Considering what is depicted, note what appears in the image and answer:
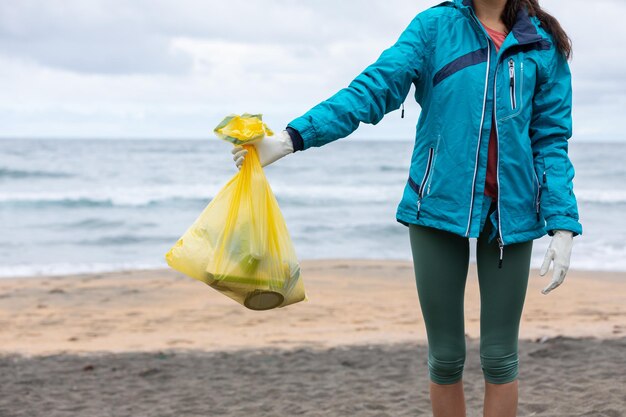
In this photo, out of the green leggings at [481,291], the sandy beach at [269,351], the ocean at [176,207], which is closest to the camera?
the green leggings at [481,291]

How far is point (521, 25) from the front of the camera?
2707 millimetres

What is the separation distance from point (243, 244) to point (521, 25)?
1186 mm

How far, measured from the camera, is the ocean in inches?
526

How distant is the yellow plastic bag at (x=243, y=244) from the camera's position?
2.70 m

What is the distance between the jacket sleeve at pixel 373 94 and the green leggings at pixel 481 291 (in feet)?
1.53

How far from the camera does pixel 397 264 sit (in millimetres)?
11758

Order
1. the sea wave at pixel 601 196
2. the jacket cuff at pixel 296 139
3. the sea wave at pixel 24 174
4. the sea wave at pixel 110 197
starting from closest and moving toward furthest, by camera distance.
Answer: the jacket cuff at pixel 296 139
the sea wave at pixel 110 197
the sea wave at pixel 601 196
the sea wave at pixel 24 174

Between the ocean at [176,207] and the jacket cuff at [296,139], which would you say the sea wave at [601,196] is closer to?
the ocean at [176,207]

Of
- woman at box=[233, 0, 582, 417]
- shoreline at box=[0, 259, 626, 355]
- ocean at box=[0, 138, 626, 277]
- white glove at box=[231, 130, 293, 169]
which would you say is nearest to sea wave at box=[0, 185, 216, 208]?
ocean at box=[0, 138, 626, 277]

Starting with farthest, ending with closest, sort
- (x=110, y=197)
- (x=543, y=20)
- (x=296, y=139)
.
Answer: (x=110, y=197) → (x=543, y=20) → (x=296, y=139)

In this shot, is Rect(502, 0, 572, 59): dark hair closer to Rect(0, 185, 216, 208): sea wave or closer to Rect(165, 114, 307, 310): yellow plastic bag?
Rect(165, 114, 307, 310): yellow plastic bag

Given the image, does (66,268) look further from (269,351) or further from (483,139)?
(483,139)

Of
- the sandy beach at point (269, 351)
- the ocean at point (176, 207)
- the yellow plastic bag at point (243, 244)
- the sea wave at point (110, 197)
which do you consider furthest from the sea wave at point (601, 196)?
the yellow plastic bag at point (243, 244)

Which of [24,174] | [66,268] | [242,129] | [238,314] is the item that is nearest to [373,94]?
[242,129]
